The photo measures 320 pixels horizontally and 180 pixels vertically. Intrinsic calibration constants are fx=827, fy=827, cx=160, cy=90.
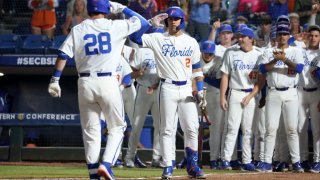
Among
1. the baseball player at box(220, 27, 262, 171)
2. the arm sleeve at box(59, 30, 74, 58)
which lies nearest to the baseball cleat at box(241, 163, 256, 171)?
the baseball player at box(220, 27, 262, 171)

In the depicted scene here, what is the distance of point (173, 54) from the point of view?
885 cm

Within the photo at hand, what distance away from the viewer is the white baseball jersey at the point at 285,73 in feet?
33.7

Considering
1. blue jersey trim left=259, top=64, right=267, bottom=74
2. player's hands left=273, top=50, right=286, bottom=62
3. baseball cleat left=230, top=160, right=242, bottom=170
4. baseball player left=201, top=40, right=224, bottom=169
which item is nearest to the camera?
player's hands left=273, top=50, right=286, bottom=62

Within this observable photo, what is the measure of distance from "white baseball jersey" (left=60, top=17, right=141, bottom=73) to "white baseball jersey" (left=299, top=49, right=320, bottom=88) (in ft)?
12.4

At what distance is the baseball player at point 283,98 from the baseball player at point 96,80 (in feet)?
10.7

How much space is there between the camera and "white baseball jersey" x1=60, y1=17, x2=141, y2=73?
745 cm

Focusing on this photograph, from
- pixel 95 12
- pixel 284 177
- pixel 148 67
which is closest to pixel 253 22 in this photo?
pixel 148 67

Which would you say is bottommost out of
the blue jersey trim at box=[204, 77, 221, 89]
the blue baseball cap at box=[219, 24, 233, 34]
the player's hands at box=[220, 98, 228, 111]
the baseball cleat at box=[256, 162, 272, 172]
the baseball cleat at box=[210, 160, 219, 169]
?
the baseball cleat at box=[210, 160, 219, 169]

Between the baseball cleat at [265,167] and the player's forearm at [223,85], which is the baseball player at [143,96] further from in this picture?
the baseball cleat at [265,167]

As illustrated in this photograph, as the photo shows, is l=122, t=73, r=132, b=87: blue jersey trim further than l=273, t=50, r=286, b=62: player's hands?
Yes

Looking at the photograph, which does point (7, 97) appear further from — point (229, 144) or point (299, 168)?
point (299, 168)

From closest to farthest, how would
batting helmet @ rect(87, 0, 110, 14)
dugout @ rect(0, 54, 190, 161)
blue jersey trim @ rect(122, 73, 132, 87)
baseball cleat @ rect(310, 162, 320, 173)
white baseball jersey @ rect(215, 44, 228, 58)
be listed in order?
batting helmet @ rect(87, 0, 110, 14) → baseball cleat @ rect(310, 162, 320, 173) → blue jersey trim @ rect(122, 73, 132, 87) → white baseball jersey @ rect(215, 44, 228, 58) → dugout @ rect(0, 54, 190, 161)

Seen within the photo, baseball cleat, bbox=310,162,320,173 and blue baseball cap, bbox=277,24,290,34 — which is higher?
blue baseball cap, bbox=277,24,290,34

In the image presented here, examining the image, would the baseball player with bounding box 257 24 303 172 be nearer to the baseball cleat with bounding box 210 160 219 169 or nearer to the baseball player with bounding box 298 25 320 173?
the baseball player with bounding box 298 25 320 173
